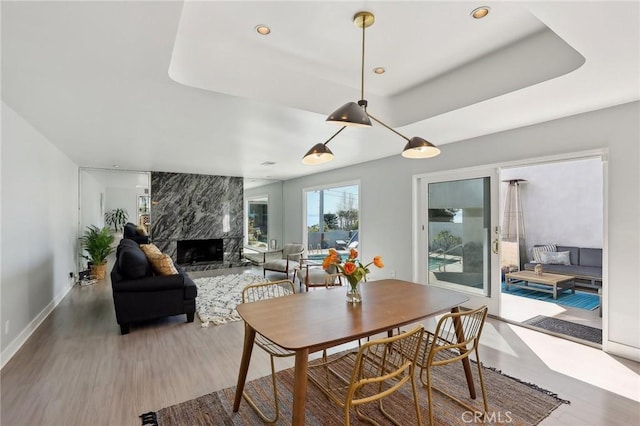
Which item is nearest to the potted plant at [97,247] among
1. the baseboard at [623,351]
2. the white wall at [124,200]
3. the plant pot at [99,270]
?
the plant pot at [99,270]

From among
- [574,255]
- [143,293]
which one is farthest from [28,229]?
[574,255]

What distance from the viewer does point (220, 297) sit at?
191 inches

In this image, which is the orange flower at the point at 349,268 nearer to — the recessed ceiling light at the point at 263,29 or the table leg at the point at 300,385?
the table leg at the point at 300,385

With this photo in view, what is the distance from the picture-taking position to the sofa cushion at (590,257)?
5.34m

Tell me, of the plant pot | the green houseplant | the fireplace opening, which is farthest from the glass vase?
the green houseplant

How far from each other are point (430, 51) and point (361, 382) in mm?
2440

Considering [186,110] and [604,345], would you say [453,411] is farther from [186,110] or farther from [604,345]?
[186,110]

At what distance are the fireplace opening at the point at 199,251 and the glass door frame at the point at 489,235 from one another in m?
5.22

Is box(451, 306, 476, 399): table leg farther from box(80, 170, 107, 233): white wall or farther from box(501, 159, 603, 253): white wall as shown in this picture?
box(80, 170, 107, 233): white wall

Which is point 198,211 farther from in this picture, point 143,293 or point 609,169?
point 609,169

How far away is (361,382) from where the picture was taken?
57.5 inches

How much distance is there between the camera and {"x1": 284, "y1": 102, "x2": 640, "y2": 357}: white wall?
2781 mm

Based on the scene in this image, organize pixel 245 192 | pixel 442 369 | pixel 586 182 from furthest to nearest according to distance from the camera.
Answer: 1. pixel 245 192
2. pixel 586 182
3. pixel 442 369

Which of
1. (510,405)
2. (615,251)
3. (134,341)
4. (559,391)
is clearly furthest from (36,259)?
(615,251)
